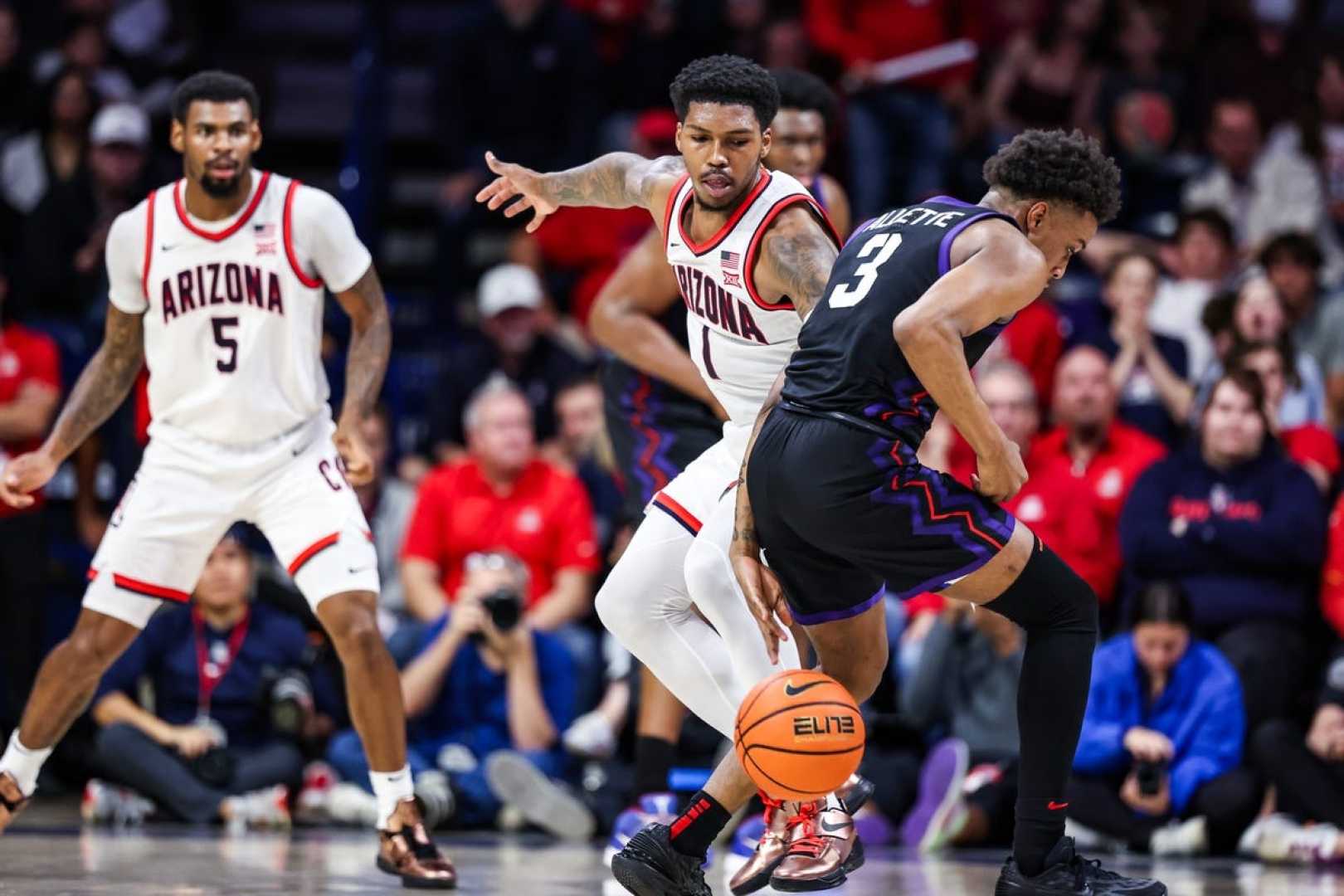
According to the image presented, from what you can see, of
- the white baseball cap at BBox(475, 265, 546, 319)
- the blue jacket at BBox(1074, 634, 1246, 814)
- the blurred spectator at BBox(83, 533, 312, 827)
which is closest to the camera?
the blue jacket at BBox(1074, 634, 1246, 814)

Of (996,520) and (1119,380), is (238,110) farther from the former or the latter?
(1119,380)

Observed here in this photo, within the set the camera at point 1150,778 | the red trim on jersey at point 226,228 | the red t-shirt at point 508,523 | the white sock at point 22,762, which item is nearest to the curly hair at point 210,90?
the red trim on jersey at point 226,228

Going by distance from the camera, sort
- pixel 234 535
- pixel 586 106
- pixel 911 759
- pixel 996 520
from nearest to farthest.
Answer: pixel 996 520, pixel 911 759, pixel 234 535, pixel 586 106

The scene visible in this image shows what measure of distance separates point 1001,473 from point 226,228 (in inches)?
112

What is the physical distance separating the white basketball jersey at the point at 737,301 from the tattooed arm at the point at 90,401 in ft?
6.43

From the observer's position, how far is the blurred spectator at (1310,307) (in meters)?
10.3

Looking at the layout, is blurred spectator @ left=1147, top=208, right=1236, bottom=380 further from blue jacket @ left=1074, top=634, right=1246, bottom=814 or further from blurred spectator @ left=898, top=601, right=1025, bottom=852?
blue jacket @ left=1074, top=634, right=1246, bottom=814

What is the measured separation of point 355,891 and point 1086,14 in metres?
8.42

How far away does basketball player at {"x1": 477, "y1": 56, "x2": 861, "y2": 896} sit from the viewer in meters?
5.65

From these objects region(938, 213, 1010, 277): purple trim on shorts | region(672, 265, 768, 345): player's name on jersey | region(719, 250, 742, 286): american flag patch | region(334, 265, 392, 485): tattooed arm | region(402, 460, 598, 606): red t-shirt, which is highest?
region(938, 213, 1010, 277): purple trim on shorts

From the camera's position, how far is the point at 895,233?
5492 mm

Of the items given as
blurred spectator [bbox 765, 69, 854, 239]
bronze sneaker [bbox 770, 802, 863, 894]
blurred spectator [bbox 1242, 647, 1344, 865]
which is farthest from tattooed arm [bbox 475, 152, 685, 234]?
blurred spectator [bbox 1242, 647, 1344, 865]

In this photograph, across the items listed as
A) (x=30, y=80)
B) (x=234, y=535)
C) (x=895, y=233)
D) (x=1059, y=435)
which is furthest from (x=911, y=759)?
(x=30, y=80)

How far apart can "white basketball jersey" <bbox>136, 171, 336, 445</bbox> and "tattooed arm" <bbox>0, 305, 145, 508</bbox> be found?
0.37ft
